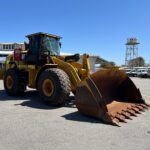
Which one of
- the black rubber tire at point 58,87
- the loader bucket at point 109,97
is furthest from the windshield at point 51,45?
the loader bucket at point 109,97

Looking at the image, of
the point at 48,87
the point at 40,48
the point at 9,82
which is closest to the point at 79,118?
the point at 48,87

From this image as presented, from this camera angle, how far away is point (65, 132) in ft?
19.6

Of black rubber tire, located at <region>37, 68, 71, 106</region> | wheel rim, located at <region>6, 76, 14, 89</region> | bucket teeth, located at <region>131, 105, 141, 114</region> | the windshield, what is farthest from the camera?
wheel rim, located at <region>6, 76, 14, 89</region>

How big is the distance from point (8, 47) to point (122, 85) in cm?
5161

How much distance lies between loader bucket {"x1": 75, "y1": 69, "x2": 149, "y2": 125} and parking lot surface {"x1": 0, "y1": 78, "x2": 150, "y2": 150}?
258 millimetres

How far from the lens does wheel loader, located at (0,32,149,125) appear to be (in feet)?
23.8

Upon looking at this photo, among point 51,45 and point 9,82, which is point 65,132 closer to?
point 51,45

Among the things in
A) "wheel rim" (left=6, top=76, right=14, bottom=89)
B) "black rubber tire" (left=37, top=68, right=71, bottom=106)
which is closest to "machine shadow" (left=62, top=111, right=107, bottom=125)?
"black rubber tire" (left=37, top=68, right=71, bottom=106)

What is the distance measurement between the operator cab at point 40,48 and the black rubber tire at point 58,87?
5.20 feet

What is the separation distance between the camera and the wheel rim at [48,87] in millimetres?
9236

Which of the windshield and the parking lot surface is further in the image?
the windshield

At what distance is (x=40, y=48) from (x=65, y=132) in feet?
18.2

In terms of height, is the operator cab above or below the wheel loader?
above

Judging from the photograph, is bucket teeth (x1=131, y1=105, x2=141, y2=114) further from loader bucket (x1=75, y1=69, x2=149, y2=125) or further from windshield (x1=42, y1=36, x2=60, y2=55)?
windshield (x1=42, y1=36, x2=60, y2=55)
